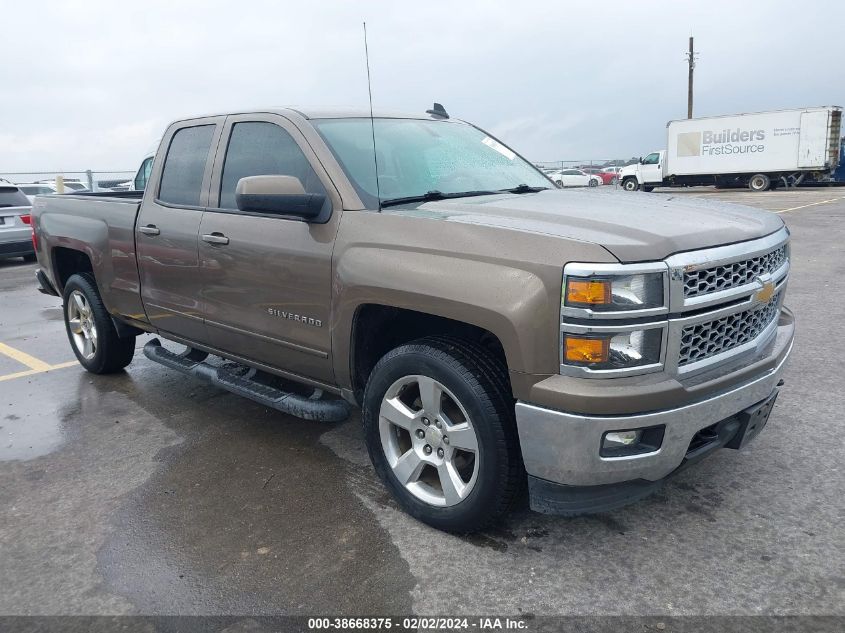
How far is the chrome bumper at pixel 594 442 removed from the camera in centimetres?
249

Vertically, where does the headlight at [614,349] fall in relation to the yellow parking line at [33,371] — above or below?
above

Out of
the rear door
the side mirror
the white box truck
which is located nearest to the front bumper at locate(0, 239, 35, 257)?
the rear door

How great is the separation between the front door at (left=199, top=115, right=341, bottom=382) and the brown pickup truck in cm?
1

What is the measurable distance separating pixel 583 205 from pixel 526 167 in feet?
4.14

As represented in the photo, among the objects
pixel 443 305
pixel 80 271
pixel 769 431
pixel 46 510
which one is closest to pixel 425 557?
pixel 443 305

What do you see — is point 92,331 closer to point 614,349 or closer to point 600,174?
point 614,349

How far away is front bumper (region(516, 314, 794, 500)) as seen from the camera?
2.49m

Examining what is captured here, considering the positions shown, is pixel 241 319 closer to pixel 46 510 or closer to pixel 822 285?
pixel 46 510

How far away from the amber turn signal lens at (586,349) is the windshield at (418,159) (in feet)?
4.13

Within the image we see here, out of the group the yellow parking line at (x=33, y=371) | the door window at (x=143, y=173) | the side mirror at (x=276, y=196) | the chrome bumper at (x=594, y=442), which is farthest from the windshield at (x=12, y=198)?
the chrome bumper at (x=594, y=442)

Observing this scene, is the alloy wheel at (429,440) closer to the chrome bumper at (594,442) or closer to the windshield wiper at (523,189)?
the chrome bumper at (594,442)

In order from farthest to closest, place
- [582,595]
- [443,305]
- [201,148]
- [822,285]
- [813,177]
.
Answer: [813,177]
[822,285]
[201,148]
[443,305]
[582,595]

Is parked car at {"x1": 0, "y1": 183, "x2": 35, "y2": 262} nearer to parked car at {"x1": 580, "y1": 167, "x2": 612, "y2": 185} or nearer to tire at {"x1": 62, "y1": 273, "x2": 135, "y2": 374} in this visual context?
tire at {"x1": 62, "y1": 273, "x2": 135, "y2": 374}

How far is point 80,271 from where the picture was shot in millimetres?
5691
